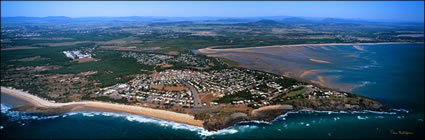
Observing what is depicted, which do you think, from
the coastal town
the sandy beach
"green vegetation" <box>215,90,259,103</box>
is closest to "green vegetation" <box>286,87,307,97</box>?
the coastal town

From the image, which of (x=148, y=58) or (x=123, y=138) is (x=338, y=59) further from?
(x=123, y=138)

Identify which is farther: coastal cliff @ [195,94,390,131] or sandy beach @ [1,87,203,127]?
sandy beach @ [1,87,203,127]

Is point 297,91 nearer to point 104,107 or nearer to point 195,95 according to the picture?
point 195,95

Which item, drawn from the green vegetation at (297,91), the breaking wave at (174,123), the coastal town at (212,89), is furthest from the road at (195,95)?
the green vegetation at (297,91)

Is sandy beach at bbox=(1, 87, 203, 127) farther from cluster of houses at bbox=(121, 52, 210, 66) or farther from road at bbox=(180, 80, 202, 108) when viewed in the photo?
cluster of houses at bbox=(121, 52, 210, 66)

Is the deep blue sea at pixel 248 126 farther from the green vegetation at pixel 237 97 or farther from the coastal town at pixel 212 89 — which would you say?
the green vegetation at pixel 237 97

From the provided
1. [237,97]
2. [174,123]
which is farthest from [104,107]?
[237,97]

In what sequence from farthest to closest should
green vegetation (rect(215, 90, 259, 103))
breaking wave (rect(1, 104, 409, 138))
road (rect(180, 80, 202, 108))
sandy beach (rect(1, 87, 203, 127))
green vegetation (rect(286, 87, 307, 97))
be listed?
green vegetation (rect(286, 87, 307, 97)) < green vegetation (rect(215, 90, 259, 103)) < road (rect(180, 80, 202, 108)) < sandy beach (rect(1, 87, 203, 127)) < breaking wave (rect(1, 104, 409, 138))

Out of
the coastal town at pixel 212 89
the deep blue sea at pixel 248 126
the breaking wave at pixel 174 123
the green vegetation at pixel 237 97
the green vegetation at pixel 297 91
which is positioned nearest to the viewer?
the deep blue sea at pixel 248 126
